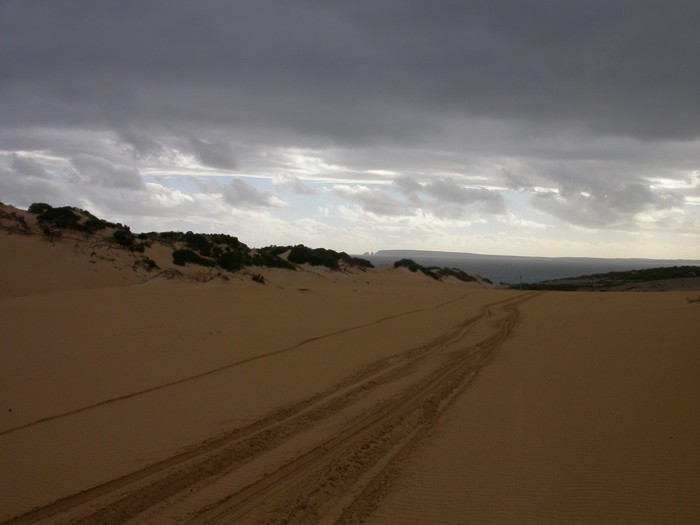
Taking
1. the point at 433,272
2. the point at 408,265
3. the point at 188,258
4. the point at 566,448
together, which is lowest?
the point at 566,448

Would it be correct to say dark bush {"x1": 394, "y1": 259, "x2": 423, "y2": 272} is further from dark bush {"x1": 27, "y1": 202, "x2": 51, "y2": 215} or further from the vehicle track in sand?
the vehicle track in sand

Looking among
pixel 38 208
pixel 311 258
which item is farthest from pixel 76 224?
pixel 311 258

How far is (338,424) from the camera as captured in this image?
7.31 meters

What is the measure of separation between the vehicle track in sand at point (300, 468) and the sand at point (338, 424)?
0.08 ft

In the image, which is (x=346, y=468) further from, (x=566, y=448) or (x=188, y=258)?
(x=188, y=258)

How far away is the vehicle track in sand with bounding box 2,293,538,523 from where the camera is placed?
4910 millimetres

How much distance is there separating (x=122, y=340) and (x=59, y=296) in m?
7.95

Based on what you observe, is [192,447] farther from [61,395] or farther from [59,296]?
[59,296]

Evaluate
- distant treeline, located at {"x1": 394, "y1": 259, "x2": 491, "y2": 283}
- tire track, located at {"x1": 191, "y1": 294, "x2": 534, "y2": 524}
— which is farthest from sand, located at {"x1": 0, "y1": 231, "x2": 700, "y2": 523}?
distant treeline, located at {"x1": 394, "y1": 259, "x2": 491, "y2": 283}

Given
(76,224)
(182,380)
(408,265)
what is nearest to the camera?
(182,380)

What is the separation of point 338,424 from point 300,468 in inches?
60.9

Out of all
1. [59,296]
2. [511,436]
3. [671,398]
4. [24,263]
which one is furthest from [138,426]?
[24,263]

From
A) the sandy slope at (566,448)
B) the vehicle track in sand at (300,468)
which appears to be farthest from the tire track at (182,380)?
the sandy slope at (566,448)

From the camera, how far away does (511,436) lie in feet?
22.8
